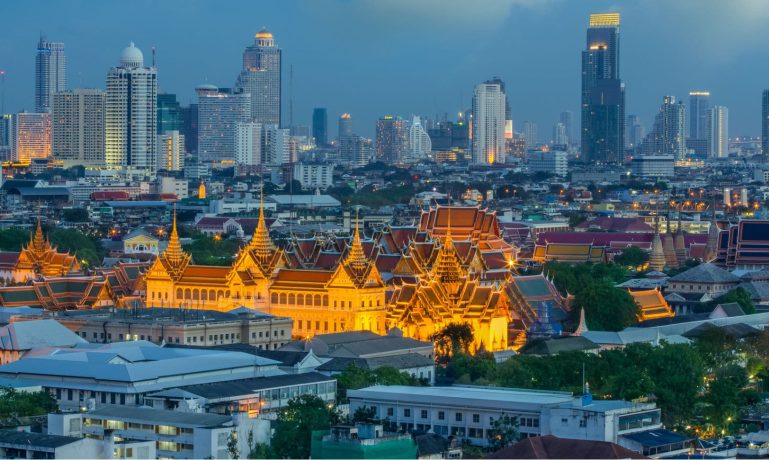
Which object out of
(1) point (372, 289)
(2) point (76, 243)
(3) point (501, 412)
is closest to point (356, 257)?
(1) point (372, 289)

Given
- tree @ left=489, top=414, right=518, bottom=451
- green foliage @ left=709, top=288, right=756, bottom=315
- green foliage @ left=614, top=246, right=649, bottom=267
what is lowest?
tree @ left=489, top=414, right=518, bottom=451

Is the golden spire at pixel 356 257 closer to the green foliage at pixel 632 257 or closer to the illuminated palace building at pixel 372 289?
the illuminated palace building at pixel 372 289

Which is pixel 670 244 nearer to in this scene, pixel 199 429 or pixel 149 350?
pixel 149 350

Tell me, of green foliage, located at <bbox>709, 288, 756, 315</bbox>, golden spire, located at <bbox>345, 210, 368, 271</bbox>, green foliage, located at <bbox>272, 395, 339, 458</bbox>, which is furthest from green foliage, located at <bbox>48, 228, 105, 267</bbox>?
green foliage, located at <bbox>272, 395, 339, 458</bbox>

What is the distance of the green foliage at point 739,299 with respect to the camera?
8081 centimetres

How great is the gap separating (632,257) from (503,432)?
60.1 m

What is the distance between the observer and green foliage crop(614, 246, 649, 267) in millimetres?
106562

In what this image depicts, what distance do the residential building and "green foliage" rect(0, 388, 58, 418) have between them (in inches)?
275

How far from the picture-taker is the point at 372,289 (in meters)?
73.2

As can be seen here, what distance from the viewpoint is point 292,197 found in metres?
174

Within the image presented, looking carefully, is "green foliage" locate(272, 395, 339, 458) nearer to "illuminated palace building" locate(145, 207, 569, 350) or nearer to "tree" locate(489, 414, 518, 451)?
"tree" locate(489, 414, 518, 451)

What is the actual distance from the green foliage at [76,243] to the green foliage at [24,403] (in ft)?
169

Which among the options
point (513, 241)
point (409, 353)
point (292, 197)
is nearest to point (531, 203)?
point (292, 197)

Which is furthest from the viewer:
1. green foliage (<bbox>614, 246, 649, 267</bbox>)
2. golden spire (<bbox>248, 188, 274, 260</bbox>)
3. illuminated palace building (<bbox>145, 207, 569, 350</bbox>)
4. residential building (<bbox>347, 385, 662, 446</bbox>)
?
green foliage (<bbox>614, 246, 649, 267</bbox>)
